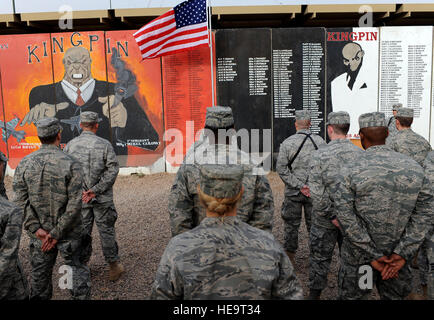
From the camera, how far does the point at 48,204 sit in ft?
11.3

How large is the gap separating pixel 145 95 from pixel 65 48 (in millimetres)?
2197

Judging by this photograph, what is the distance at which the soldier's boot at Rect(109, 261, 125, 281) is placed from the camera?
4.43m

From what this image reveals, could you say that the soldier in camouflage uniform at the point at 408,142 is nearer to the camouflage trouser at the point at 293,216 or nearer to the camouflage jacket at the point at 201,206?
the camouflage trouser at the point at 293,216

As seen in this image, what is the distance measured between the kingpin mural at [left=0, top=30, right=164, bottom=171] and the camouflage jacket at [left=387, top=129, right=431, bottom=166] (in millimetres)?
5836

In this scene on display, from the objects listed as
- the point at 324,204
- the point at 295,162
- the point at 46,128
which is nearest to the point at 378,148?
the point at 324,204

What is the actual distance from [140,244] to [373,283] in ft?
11.5

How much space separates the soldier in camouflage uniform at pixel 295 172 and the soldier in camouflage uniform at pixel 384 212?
1728mm

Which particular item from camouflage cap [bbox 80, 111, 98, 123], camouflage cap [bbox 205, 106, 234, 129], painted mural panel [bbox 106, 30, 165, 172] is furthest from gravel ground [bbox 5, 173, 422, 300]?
camouflage cap [bbox 205, 106, 234, 129]

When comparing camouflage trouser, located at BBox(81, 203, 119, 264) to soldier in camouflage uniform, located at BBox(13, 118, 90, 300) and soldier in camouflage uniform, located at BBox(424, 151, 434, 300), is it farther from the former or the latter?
soldier in camouflage uniform, located at BBox(424, 151, 434, 300)

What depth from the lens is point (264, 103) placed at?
9102mm

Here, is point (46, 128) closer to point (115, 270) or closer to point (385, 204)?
point (115, 270)

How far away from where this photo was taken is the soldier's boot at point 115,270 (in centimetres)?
443

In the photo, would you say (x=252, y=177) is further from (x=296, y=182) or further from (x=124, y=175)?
(x=124, y=175)
